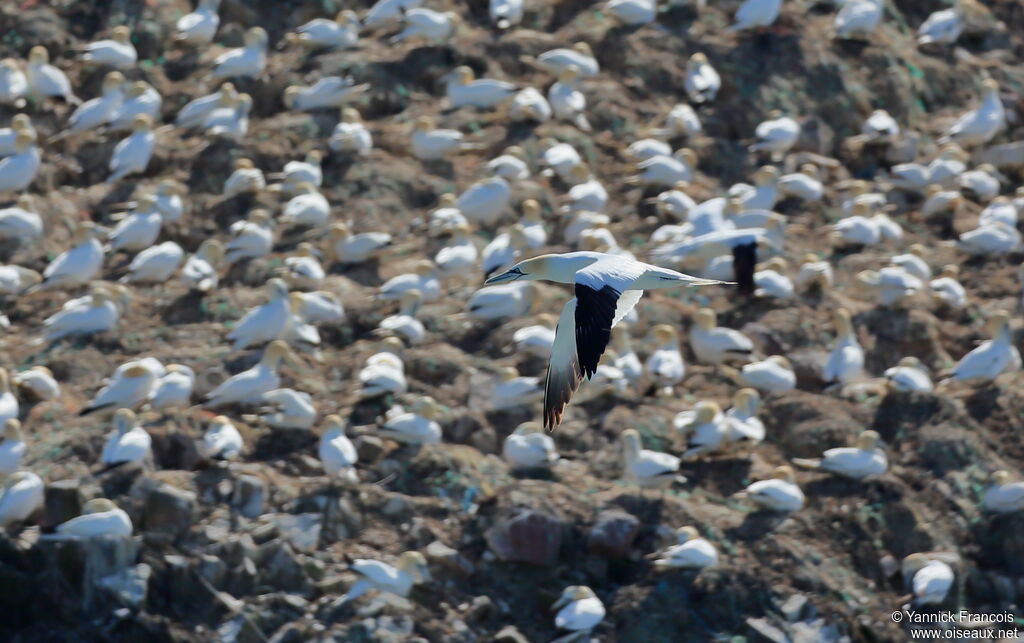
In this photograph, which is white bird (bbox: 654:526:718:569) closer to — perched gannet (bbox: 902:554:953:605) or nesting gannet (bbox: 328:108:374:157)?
perched gannet (bbox: 902:554:953:605)

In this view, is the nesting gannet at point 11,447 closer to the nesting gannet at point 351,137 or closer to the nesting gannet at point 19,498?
the nesting gannet at point 19,498

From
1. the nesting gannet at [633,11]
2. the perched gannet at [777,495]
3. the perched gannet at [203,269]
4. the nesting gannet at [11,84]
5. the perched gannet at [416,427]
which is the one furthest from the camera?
the nesting gannet at [633,11]

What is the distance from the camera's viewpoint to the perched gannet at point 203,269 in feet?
47.8

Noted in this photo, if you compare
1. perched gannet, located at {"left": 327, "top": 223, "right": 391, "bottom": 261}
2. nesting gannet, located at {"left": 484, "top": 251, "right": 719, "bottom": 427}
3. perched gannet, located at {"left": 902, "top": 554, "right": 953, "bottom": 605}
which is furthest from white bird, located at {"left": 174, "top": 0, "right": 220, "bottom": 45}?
perched gannet, located at {"left": 902, "top": 554, "right": 953, "bottom": 605}

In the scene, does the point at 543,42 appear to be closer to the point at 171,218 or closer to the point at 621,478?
Result: the point at 171,218

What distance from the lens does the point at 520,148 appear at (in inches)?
657

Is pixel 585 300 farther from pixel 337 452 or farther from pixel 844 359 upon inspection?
pixel 844 359

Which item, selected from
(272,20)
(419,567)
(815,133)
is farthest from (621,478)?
(272,20)

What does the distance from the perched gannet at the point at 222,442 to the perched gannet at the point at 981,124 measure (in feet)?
27.6

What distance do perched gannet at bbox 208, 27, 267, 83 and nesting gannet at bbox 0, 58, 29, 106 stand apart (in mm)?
1664

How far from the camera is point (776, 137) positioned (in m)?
17.4

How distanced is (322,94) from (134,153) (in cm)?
180

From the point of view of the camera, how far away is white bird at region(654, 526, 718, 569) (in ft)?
39.9

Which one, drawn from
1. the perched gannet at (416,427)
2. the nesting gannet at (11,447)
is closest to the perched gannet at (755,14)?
the perched gannet at (416,427)
